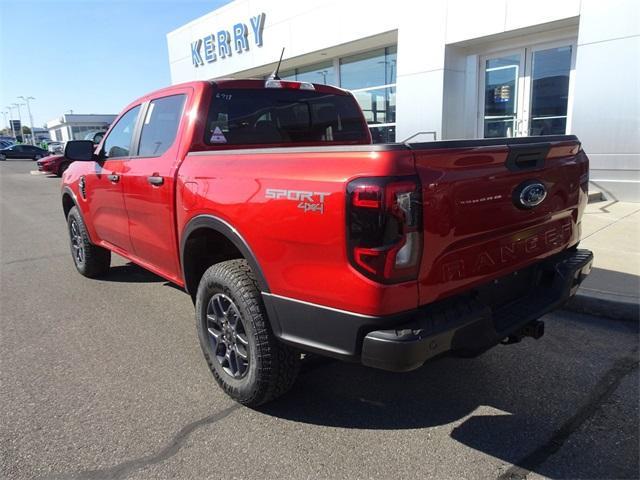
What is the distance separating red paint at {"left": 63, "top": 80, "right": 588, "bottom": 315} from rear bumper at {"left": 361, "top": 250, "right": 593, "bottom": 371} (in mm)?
93

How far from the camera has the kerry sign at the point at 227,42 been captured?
16.1 meters

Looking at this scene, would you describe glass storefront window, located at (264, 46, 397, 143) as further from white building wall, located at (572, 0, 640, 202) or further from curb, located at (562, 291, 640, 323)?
curb, located at (562, 291, 640, 323)

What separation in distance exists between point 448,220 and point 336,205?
0.51 metres

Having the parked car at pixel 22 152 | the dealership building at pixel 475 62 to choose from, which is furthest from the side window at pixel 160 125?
the parked car at pixel 22 152

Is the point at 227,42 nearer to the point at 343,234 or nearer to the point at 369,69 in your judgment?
the point at 369,69

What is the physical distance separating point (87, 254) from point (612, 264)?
5647 millimetres

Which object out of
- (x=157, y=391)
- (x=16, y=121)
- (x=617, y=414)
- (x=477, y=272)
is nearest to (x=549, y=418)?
(x=617, y=414)

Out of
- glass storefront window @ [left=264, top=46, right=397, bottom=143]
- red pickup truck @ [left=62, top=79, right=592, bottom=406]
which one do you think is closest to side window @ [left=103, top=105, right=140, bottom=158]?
red pickup truck @ [left=62, top=79, right=592, bottom=406]

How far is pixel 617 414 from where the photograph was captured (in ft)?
8.91

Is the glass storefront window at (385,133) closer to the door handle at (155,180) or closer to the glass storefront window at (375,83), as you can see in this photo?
the glass storefront window at (375,83)

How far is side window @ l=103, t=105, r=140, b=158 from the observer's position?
4309 millimetres

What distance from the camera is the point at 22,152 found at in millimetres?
44969

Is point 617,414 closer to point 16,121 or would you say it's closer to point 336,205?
point 336,205

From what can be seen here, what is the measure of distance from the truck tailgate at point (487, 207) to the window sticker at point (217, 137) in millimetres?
1801
